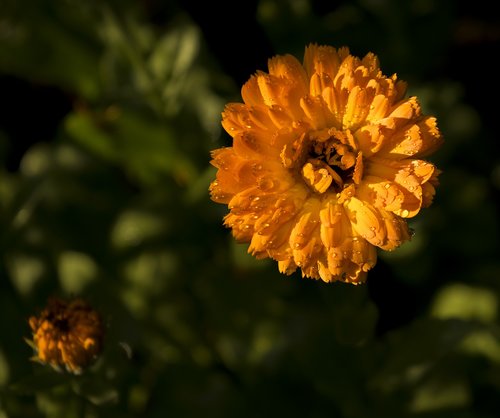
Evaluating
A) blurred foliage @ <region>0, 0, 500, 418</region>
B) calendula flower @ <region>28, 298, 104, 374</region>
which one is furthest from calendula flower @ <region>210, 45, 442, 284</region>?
blurred foliage @ <region>0, 0, 500, 418</region>

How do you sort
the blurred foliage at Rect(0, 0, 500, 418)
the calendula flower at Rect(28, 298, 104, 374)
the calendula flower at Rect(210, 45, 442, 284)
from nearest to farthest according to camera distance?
the calendula flower at Rect(210, 45, 442, 284), the calendula flower at Rect(28, 298, 104, 374), the blurred foliage at Rect(0, 0, 500, 418)

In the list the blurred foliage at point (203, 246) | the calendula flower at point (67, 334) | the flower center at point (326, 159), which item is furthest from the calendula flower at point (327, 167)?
the blurred foliage at point (203, 246)

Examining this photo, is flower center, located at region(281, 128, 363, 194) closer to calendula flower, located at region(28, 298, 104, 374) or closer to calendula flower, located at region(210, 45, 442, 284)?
calendula flower, located at region(210, 45, 442, 284)

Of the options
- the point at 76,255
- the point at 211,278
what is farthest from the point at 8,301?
the point at 211,278

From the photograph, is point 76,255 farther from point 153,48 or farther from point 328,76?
point 328,76

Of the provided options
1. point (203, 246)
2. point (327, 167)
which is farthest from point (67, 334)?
point (203, 246)

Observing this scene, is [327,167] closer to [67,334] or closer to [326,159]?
[326,159]
